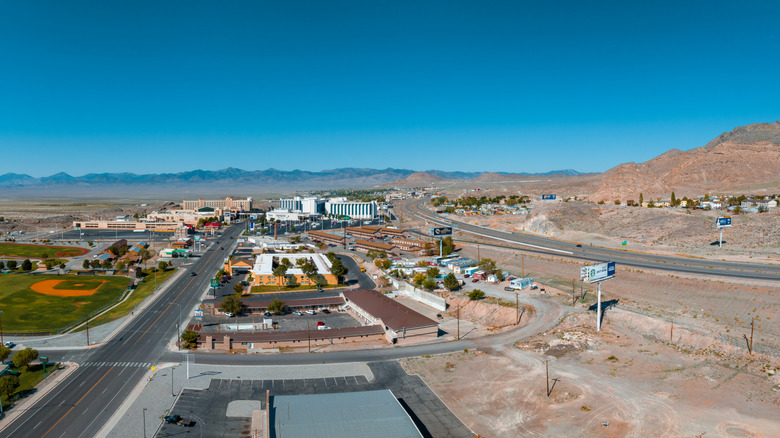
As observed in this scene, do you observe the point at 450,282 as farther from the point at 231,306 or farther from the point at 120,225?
the point at 120,225

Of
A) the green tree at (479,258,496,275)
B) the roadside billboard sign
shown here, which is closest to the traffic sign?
the green tree at (479,258,496,275)

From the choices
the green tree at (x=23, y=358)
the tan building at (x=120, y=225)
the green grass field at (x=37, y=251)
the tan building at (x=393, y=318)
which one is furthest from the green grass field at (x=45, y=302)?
the tan building at (x=120, y=225)

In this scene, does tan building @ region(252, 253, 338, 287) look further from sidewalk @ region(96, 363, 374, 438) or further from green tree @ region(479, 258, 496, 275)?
sidewalk @ region(96, 363, 374, 438)

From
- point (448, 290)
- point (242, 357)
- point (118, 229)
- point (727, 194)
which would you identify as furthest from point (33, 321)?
point (727, 194)

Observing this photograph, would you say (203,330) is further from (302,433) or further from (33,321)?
(302,433)

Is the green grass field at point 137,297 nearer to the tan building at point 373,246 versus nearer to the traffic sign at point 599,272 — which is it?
the tan building at point 373,246

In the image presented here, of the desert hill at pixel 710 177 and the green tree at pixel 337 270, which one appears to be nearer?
the green tree at pixel 337 270
